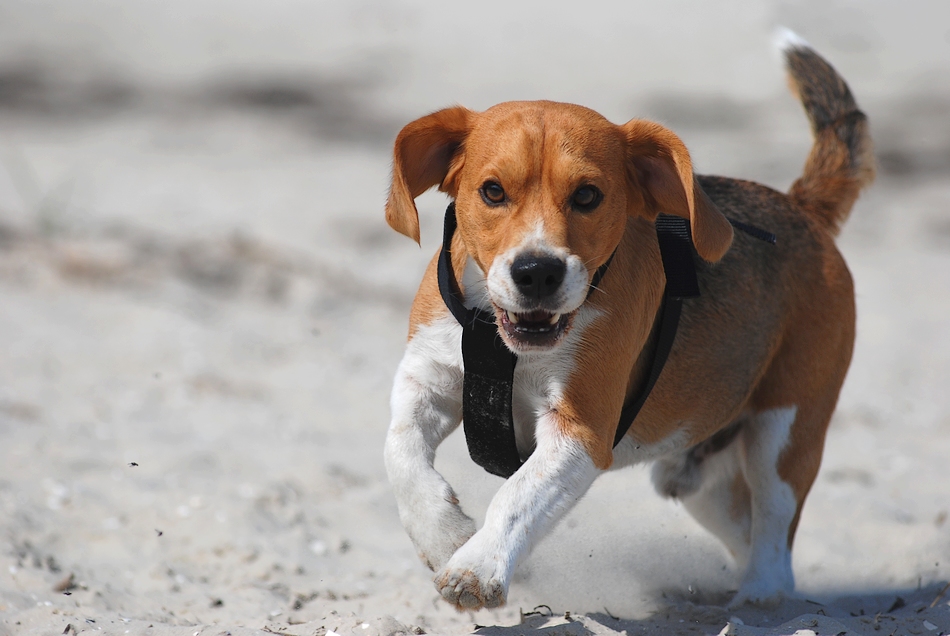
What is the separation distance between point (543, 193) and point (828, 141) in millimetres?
2428

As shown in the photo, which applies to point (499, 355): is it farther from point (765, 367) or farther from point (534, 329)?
point (765, 367)

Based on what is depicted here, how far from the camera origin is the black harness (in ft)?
11.6

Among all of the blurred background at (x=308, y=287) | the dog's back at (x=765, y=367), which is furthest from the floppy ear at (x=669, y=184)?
the blurred background at (x=308, y=287)

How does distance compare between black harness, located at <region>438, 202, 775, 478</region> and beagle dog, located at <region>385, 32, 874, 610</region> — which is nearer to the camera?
beagle dog, located at <region>385, 32, 874, 610</region>

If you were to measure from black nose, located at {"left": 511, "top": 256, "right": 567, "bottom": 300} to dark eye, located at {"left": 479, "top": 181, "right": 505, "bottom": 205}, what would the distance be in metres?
0.30

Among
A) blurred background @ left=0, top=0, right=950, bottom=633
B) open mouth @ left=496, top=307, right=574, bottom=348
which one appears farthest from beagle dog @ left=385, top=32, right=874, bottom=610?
blurred background @ left=0, top=0, right=950, bottom=633

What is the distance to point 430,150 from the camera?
12.0ft

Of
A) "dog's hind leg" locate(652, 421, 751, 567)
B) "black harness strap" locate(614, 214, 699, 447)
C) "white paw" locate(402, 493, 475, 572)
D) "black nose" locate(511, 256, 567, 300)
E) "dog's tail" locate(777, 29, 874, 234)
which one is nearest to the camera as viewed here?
"black nose" locate(511, 256, 567, 300)

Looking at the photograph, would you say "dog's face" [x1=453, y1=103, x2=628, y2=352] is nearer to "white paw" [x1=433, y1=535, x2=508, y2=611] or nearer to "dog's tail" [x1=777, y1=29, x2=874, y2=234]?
"white paw" [x1=433, y1=535, x2=508, y2=611]

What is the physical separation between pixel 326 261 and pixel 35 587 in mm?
5176

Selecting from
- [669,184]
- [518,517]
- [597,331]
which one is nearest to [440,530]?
[518,517]

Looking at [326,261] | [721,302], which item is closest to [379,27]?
[326,261]

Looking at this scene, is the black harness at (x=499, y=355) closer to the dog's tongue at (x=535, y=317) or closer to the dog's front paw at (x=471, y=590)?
the dog's tongue at (x=535, y=317)

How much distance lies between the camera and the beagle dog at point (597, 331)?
3326 millimetres
